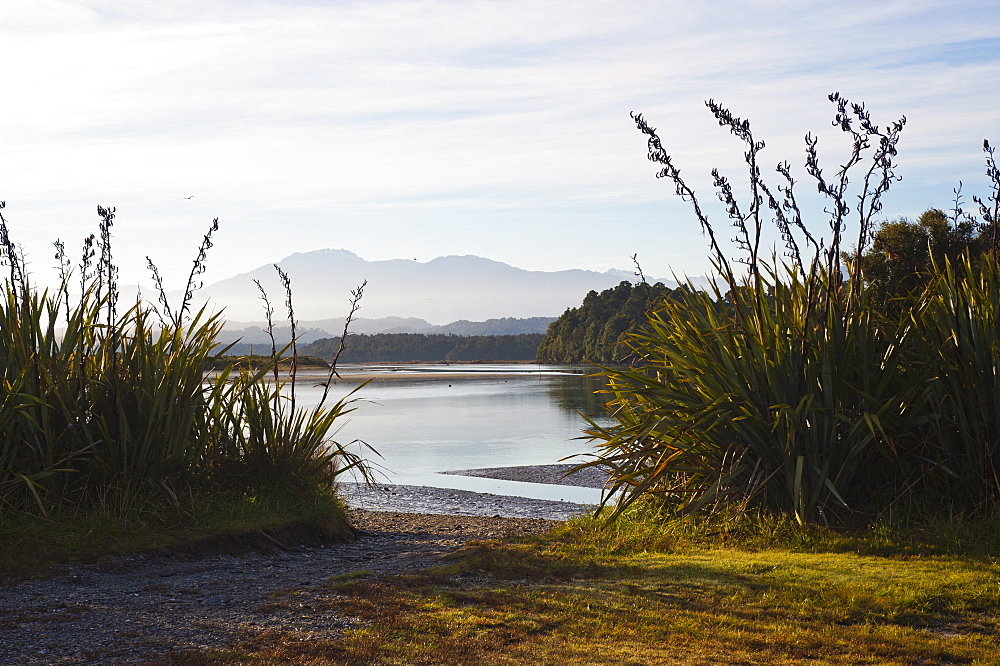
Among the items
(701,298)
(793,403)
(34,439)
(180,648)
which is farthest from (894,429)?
(34,439)

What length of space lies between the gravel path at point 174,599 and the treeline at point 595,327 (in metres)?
72.9

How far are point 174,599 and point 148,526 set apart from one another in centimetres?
195

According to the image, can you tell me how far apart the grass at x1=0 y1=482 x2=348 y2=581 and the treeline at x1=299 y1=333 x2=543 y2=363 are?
452ft

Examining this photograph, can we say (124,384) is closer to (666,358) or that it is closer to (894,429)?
(666,358)

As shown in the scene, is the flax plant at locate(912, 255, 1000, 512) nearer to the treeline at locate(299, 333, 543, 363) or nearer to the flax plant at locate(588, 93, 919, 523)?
the flax plant at locate(588, 93, 919, 523)

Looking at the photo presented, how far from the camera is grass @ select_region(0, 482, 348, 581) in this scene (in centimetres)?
683

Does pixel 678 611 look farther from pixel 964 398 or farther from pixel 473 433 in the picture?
pixel 473 433

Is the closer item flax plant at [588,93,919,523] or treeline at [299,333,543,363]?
flax plant at [588,93,919,523]

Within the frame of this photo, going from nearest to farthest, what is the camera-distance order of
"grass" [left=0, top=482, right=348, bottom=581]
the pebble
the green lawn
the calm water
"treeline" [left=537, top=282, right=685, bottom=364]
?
the green lawn, the pebble, "grass" [left=0, top=482, right=348, bottom=581], the calm water, "treeline" [left=537, top=282, right=685, bottom=364]

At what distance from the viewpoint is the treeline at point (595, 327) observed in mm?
88969

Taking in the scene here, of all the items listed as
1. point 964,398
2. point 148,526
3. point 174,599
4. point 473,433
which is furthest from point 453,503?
point 473,433

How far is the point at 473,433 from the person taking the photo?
3188 cm

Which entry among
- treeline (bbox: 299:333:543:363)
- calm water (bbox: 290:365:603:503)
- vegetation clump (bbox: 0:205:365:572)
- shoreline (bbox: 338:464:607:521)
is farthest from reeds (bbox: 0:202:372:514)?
treeline (bbox: 299:333:543:363)

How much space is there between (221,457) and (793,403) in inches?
208
